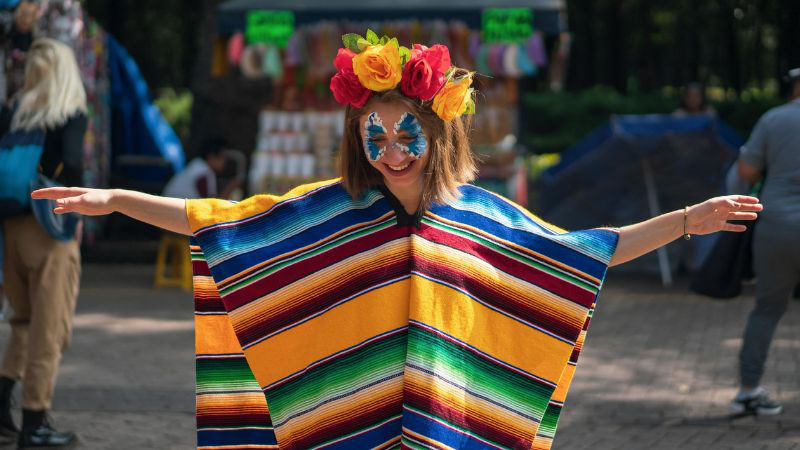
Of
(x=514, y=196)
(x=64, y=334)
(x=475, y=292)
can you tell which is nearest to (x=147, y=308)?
(x=514, y=196)

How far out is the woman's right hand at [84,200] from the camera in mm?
3869

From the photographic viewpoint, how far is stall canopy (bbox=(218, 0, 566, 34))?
11.9 m

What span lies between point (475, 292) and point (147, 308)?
24.0 feet

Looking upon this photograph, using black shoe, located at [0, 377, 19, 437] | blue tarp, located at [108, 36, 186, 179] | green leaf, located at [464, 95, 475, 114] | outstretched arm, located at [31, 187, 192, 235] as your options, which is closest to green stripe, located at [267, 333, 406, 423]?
outstretched arm, located at [31, 187, 192, 235]

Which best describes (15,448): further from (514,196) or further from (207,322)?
(514,196)

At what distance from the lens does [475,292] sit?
391 cm

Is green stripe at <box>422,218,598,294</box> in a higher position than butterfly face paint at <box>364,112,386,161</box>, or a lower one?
lower

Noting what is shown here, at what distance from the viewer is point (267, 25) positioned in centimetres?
1237

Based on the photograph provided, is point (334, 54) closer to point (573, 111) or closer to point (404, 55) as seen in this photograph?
point (404, 55)

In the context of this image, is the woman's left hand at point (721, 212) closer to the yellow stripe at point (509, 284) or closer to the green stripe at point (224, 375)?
the yellow stripe at point (509, 284)

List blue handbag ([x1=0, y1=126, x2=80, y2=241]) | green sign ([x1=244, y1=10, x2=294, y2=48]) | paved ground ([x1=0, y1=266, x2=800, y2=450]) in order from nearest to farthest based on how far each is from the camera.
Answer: blue handbag ([x1=0, y1=126, x2=80, y2=241])
paved ground ([x1=0, y1=266, x2=800, y2=450])
green sign ([x1=244, y1=10, x2=294, y2=48])

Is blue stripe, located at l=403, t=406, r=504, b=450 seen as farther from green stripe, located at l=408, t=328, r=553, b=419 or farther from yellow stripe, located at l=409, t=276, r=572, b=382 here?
yellow stripe, located at l=409, t=276, r=572, b=382

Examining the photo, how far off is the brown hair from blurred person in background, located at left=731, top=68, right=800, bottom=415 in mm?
3108

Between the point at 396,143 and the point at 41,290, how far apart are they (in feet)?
9.47
